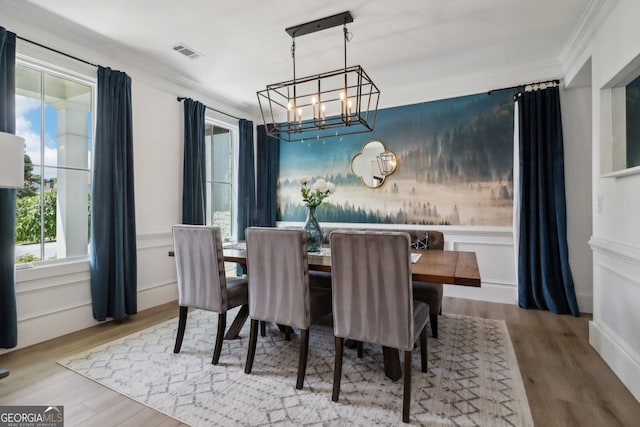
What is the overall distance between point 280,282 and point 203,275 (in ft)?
2.12

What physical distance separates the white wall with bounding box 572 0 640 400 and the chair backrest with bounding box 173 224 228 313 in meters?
2.59

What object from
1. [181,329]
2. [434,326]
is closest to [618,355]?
[434,326]

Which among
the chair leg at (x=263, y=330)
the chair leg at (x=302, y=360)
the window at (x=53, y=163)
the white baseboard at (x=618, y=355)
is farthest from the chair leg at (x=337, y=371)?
the window at (x=53, y=163)

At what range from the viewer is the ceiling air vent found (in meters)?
2.97

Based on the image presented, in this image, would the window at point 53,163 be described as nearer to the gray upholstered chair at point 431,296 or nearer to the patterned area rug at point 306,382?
the patterned area rug at point 306,382

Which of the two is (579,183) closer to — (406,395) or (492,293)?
(492,293)

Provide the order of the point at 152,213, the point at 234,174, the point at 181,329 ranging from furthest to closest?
the point at 234,174 → the point at 152,213 → the point at 181,329

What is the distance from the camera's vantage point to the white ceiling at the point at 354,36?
2373mm

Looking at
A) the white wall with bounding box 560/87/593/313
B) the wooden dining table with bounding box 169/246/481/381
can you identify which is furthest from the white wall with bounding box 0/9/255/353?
the white wall with bounding box 560/87/593/313

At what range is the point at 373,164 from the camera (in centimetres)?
431

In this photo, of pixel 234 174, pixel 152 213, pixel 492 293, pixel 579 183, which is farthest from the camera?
pixel 234 174

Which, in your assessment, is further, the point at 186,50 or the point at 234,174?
the point at 234,174

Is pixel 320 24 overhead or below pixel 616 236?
overhead

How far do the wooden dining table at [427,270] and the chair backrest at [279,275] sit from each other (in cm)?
21
